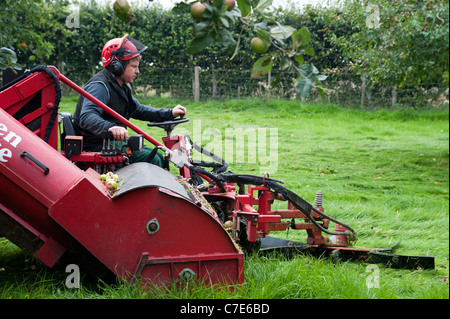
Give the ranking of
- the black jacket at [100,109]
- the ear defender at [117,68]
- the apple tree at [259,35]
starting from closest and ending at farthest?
the apple tree at [259,35] < the black jacket at [100,109] < the ear defender at [117,68]

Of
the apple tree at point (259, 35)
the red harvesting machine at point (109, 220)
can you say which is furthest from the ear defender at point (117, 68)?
the apple tree at point (259, 35)

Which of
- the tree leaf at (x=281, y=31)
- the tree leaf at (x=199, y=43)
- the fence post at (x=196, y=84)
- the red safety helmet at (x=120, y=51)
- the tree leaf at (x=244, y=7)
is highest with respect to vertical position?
the tree leaf at (x=244, y=7)

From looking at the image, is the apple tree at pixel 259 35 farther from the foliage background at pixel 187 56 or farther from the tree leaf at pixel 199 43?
the foliage background at pixel 187 56

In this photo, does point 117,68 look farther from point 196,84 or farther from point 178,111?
point 196,84

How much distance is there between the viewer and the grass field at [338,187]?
3.08 metres

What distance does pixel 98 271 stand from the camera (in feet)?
9.57

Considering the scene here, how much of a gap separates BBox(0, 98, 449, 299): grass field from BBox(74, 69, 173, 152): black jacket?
1030 millimetres

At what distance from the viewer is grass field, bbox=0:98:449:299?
3.08 metres

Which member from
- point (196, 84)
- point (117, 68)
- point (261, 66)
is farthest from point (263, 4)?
point (196, 84)

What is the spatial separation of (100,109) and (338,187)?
402cm

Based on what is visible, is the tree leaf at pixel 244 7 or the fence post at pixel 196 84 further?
the fence post at pixel 196 84

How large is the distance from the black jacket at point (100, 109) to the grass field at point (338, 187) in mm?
1030

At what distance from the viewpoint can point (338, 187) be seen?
22.3 ft
